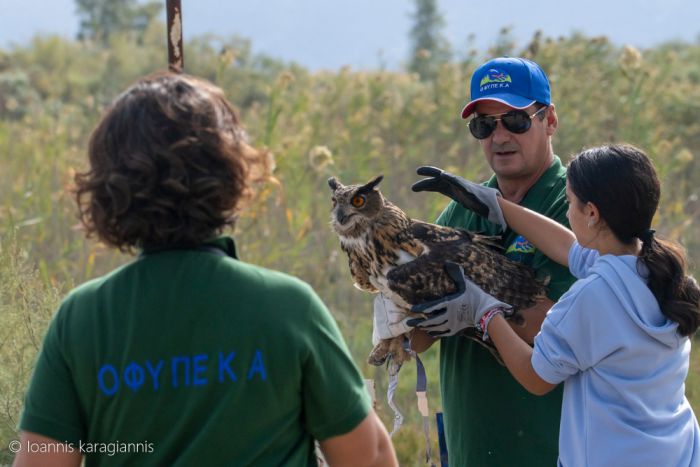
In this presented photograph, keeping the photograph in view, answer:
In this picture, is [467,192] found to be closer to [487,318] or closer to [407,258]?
[407,258]

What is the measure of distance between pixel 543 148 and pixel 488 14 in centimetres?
9845

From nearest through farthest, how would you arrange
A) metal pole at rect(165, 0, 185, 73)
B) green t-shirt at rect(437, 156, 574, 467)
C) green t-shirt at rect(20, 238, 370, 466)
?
green t-shirt at rect(20, 238, 370, 466), green t-shirt at rect(437, 156, 574, 467), metal pole at rect(165, 0, 185, 73)

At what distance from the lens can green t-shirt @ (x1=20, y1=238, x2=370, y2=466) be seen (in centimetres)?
165

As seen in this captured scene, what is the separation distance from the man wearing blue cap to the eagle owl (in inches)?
2.7

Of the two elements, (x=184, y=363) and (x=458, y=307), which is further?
(x=458, y=307)

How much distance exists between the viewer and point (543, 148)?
2971 mm

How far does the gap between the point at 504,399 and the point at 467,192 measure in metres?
0.66

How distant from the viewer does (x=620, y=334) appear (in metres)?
2.26

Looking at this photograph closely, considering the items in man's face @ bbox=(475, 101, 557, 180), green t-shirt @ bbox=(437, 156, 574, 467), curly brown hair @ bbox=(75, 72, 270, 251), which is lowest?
green t-shirt @ bbox=(437, 156, 574, 467)

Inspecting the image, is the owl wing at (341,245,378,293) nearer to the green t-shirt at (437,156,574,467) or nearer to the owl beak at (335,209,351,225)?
the owl beak at (335,209,351,225)

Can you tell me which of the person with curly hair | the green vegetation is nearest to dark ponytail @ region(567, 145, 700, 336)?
the person with curly hair

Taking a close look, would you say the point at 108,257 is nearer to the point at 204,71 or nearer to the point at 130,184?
the point at 130,184

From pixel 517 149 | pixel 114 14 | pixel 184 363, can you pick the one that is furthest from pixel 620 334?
pixel 114 14

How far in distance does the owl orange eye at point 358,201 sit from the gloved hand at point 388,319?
314 millimetres
